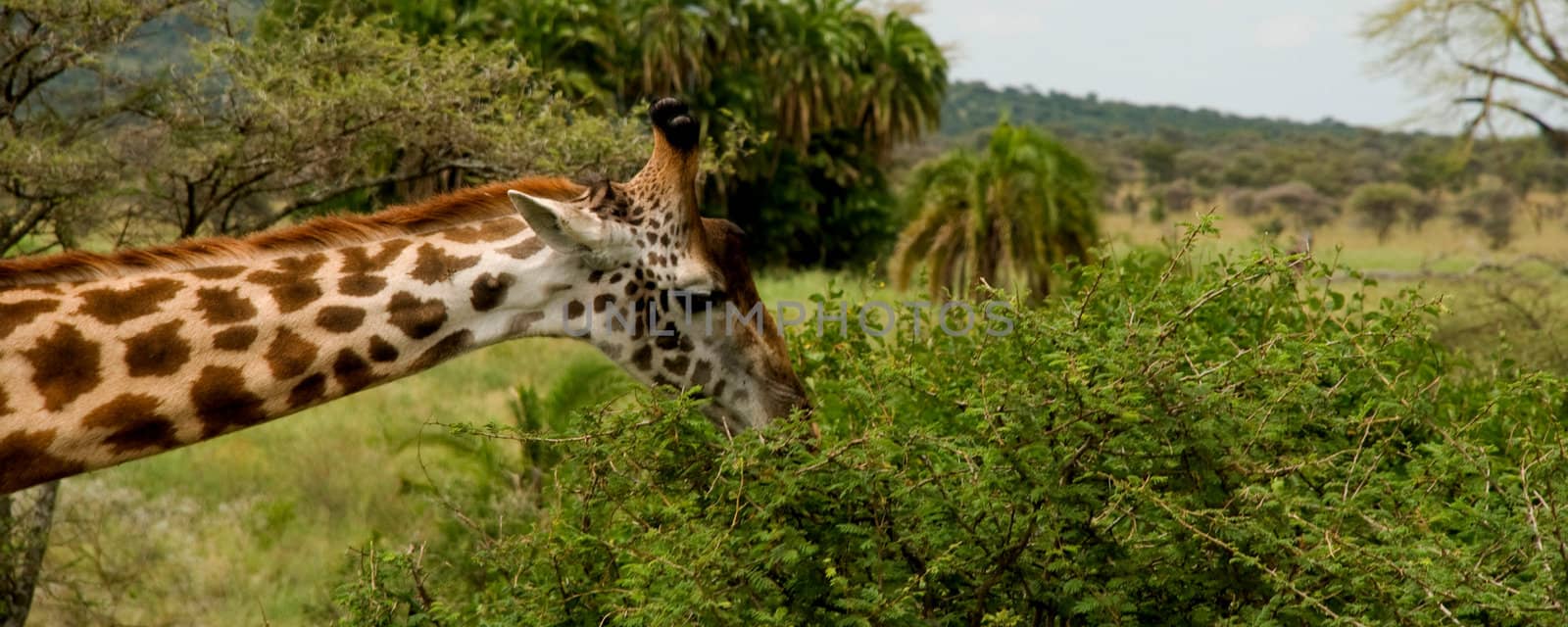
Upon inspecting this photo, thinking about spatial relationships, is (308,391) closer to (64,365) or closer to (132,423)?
(132,423)

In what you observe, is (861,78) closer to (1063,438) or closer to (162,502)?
(162,502)

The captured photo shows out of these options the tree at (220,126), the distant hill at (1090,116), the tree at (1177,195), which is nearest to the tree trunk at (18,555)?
the tree at (220,126)

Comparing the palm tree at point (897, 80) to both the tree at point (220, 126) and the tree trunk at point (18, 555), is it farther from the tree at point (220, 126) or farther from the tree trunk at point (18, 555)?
the tree trunk at point (18, 555)

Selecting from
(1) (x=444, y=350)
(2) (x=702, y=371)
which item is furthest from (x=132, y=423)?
(2) (x=702, y=371)

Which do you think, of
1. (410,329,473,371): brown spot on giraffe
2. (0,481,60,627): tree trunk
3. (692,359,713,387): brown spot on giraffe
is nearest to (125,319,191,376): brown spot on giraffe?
(410,329,473,371): brown spot on giraffe

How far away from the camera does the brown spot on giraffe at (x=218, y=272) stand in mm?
3924

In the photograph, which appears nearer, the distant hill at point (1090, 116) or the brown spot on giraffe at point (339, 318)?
the brown spot on giraffe at point (339, 318)

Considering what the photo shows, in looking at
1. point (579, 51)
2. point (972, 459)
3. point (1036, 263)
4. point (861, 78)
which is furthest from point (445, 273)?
point (861, 78)

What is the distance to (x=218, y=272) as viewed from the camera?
3.94 m

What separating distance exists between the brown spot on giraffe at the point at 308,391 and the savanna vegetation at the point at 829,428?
50cm

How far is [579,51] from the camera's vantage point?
31.1 m

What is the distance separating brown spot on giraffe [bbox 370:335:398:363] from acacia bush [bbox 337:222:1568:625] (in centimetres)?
Result: 56

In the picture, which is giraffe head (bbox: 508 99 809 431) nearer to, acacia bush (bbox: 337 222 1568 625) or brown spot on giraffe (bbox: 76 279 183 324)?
acacia bush (bbox: 337 222 1568 625)

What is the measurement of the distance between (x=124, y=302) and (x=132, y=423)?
36 cm
